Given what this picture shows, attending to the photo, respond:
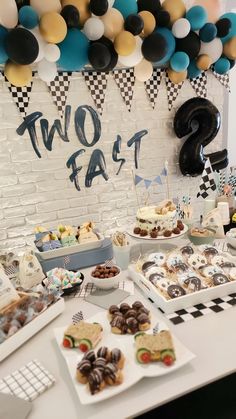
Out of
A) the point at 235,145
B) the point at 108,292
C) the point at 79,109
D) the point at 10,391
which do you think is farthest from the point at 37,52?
the point at 235,145

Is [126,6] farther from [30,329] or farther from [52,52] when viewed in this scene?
[30,329]

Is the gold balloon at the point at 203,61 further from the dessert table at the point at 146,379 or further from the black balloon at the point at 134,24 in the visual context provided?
the dessert table at the point at 146,379

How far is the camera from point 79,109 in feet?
8.69

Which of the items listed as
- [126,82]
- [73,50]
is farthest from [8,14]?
[126,82]

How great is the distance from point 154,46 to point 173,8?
1.23 feet

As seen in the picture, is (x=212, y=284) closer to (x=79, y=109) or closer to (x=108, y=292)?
(x=108, y=292)

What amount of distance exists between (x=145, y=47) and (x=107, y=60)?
1.04ft

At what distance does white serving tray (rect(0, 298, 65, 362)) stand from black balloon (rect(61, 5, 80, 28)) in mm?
1669

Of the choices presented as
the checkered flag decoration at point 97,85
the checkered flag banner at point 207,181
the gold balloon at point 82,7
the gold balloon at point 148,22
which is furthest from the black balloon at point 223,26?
the checkered flag banner at point 207,181

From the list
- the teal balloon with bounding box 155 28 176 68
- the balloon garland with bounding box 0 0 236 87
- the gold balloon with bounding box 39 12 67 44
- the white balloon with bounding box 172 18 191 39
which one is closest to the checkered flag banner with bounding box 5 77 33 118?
the balloon garland with bounding box 0 0 236 87

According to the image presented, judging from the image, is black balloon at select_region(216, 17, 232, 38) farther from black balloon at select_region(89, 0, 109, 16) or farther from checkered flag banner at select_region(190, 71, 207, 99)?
black balloon at select_region(89, 0, 109, 16)

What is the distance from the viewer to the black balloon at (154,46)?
231cm

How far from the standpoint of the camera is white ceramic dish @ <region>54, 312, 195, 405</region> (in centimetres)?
94

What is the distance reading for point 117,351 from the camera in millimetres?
1043
